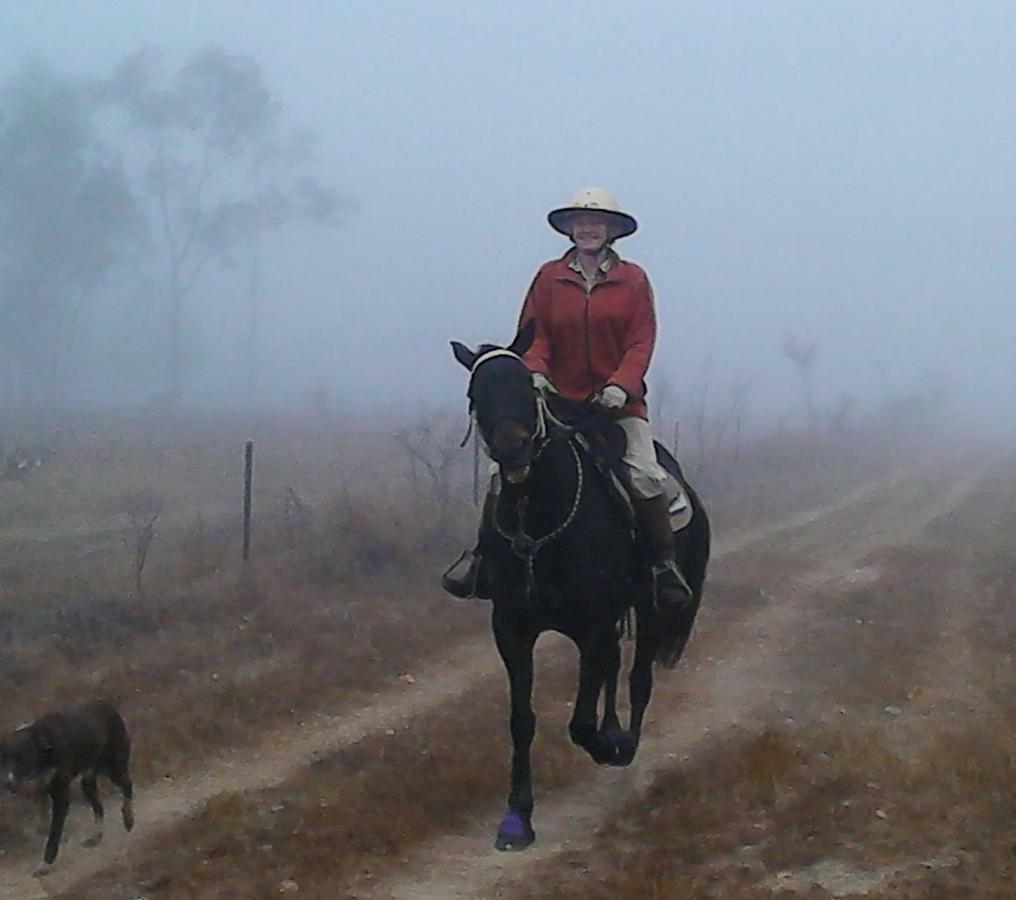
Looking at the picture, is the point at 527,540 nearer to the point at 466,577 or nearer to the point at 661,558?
the point at 466,577

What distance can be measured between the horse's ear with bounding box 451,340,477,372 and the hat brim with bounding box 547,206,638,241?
49.6 inches

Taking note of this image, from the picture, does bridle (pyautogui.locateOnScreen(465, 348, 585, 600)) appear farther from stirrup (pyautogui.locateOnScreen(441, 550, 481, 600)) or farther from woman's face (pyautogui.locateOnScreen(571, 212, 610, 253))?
woman's face (pyautogui.locateOnScreen(571, 212, 610, 253))

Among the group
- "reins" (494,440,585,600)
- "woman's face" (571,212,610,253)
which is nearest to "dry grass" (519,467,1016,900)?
"reins" (494,440,585,600)

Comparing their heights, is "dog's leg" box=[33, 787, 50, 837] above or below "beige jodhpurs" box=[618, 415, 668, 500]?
below

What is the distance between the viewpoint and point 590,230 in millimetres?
7043

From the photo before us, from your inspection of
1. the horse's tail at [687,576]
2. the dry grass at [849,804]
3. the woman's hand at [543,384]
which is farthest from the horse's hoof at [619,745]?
the woman's hand at [543,384]

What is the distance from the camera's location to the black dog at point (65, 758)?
20.3 ft

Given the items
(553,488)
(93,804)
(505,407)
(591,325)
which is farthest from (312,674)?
(505,407)

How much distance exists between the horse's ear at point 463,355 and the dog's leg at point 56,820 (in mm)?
3253

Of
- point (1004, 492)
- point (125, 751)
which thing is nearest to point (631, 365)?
point (125, 751)

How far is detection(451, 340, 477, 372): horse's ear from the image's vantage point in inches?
241

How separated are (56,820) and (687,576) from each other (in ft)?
14.6

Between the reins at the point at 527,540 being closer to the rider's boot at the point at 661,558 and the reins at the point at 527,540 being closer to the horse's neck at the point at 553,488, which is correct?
the horse's neck at the point at 553,488

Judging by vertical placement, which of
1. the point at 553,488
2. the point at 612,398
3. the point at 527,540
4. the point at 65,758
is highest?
the point at 612,398
